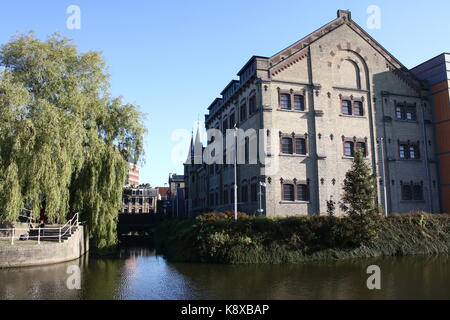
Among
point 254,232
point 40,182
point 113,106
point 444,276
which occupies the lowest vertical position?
point 444,276

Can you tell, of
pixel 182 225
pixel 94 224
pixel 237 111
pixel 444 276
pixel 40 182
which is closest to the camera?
pixel 444 276

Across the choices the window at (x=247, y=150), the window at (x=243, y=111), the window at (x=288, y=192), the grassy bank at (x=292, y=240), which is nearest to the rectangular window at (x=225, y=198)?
the window at (x=247, y=150)

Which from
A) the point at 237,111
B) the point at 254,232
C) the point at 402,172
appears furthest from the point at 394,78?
the point at 254,232

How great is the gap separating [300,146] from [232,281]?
17.0 meters

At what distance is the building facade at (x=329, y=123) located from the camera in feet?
98.1

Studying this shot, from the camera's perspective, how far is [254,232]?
76.3 ft

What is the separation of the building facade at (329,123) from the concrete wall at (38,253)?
13.3 m

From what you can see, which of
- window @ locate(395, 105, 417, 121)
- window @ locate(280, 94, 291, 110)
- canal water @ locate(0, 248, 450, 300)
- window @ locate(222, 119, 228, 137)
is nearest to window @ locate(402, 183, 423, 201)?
window @ locate(395, 105, 417, 121)

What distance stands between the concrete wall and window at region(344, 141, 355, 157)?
2168 cm

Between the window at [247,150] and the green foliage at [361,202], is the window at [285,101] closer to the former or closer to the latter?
the window at [247,150]

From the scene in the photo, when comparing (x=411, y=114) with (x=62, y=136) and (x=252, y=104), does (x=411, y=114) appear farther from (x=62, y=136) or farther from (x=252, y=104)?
(x=62, y=136)

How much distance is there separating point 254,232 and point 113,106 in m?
13.4

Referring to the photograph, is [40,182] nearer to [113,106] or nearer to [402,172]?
[113,106]

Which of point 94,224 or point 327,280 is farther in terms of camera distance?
point 94,224
